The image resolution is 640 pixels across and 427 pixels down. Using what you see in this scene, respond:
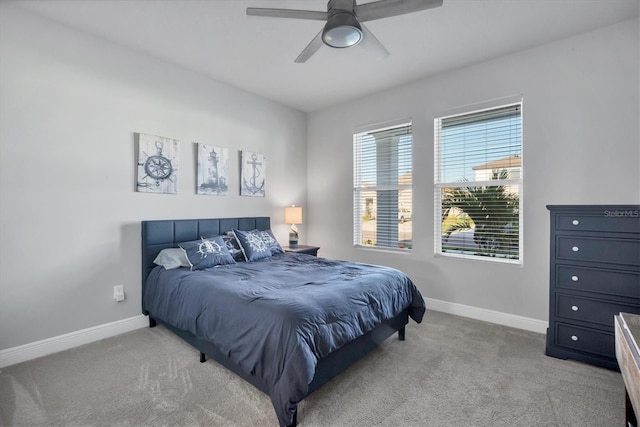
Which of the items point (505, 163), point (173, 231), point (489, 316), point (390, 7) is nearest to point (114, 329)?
point (173, 231)

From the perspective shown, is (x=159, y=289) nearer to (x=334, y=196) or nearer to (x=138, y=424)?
(x=138, y=424)

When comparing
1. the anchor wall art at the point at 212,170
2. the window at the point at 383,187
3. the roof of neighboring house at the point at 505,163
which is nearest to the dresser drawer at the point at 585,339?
the roof of neighboring house at the point at 505,163

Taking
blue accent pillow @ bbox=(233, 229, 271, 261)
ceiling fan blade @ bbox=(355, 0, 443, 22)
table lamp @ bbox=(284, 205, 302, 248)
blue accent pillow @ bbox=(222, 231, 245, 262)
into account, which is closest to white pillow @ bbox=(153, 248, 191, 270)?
blue accent pillow @ bbox=(222, 231, 245, 262)

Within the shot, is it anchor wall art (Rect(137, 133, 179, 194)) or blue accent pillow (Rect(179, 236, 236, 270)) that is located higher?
anchor wall art (Rect(137, 133, 179, 194))

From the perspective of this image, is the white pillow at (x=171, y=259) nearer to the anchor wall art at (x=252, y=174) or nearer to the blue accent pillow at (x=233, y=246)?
the blue accent pillow at (x=233, y=246)

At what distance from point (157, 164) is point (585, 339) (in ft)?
13.4

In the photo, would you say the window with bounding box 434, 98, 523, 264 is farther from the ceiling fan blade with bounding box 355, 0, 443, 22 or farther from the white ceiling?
the ceiling fan blade with bounding box 355, 0, 443, 22

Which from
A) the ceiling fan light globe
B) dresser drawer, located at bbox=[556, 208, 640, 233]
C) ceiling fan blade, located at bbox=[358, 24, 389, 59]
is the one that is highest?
ceiling fan blade, located at bbox=[358, 24, 389, 59]

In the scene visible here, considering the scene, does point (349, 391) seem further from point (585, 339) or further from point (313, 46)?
point (313, 46)

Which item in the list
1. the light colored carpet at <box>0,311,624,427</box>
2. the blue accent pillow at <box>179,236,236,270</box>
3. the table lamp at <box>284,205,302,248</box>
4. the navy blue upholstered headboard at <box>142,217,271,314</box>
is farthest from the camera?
the table lamp at <box>284,205,302,248</box>

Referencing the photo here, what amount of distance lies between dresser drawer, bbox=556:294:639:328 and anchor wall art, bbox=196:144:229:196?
3541 mm

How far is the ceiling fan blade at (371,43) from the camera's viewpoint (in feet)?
6.88

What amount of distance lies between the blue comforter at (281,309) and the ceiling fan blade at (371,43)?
1.75 meters

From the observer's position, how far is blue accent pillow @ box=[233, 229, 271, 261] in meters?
3.39
